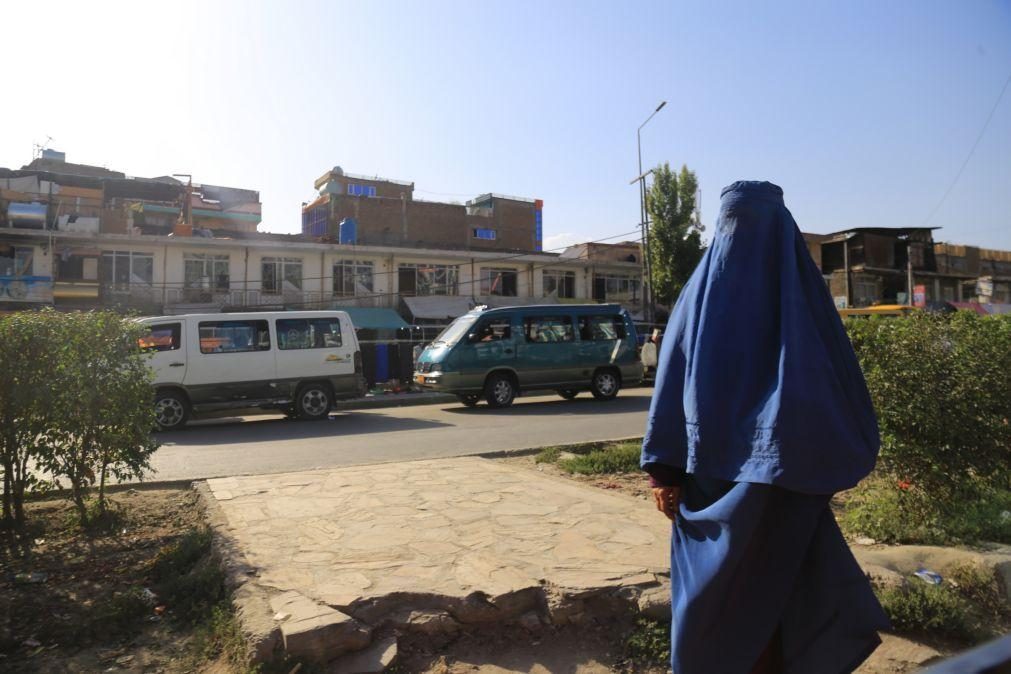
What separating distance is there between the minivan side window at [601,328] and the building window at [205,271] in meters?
19.9

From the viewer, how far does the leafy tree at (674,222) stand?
32.4 metres

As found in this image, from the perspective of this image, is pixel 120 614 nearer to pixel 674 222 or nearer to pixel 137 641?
pixel 137 641

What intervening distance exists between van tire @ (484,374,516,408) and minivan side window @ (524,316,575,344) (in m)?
1.04

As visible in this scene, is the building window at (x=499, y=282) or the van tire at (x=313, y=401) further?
the building window at (x=499, y=282)

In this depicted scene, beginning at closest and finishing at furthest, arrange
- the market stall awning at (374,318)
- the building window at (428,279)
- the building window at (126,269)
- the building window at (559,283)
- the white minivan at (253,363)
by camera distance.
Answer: the white minivan at (253,363) → the building window at (126,269) → the market stall awning at (374,318) → the building window at (428,279) → the building window at (559,283)

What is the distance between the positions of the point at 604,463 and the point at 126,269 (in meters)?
27.0

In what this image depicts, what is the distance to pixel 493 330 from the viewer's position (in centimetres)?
1427

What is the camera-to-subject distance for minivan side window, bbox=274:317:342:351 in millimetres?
12539

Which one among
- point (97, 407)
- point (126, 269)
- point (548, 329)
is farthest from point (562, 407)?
point (126, 269)

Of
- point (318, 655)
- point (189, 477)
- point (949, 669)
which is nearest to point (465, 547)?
point (318, 655)

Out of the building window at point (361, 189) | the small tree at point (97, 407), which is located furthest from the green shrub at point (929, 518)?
the building window at point (361, 189)

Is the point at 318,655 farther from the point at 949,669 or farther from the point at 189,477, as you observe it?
the point at 189,477

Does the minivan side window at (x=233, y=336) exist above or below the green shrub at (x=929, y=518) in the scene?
above

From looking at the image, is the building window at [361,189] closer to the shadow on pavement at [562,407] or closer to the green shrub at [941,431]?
the shadow on pavement at [562,407]
